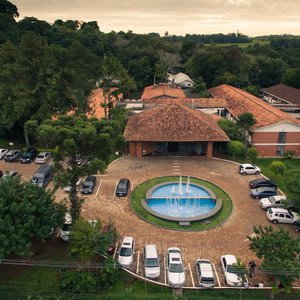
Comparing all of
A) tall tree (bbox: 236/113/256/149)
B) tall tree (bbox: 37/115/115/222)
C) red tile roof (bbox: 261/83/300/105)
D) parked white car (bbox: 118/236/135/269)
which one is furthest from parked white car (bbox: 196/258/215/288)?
red tile roof (bbox: 261/83/300/105)

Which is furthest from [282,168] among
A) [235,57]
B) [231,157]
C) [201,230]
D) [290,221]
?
[235,57]

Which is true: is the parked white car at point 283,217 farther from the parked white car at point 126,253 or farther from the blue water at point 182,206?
the parked white car at point 126,253

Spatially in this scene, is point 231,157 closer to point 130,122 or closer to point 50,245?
point 130,122

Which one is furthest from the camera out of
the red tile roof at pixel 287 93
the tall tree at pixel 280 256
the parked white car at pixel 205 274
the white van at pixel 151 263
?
the red tile roof at pixel 287 93

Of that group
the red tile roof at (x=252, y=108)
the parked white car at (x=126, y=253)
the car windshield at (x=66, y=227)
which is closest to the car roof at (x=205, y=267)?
the parked white car at (x=126, y=253)

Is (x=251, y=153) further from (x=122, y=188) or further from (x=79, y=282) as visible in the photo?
(x=79, y=282)

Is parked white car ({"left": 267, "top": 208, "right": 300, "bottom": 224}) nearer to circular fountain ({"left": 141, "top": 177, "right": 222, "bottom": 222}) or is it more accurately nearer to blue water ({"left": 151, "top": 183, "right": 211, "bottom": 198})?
circular fountain ({"left": 141, "top": 177, "right": 222, "bottom": 222})
